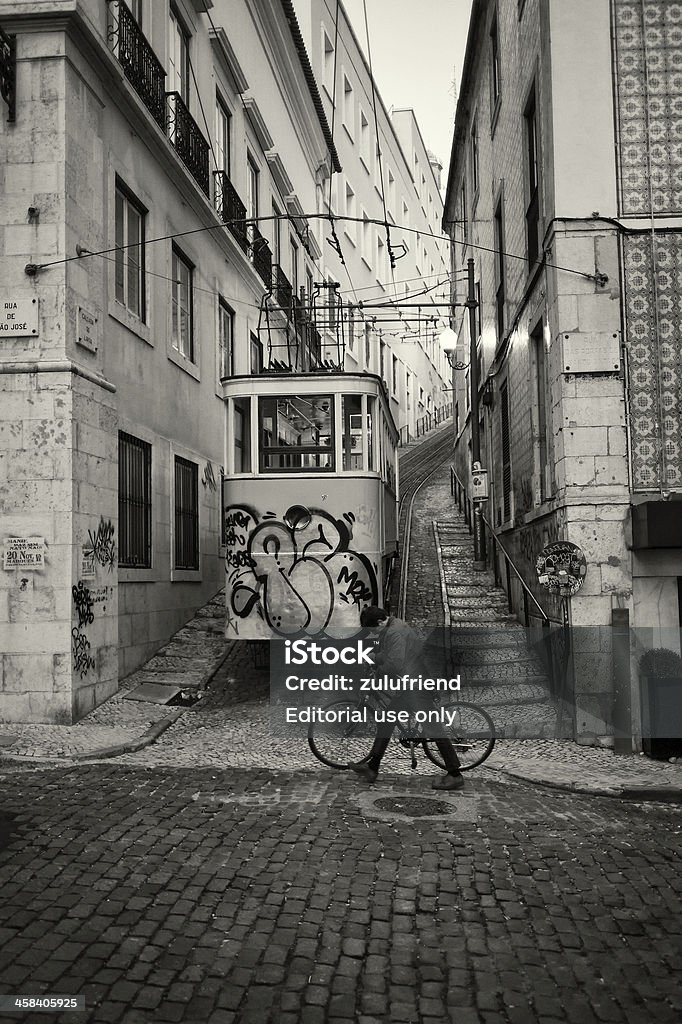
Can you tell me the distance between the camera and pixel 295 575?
11.5 meters

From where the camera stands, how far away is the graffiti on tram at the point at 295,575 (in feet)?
37.6

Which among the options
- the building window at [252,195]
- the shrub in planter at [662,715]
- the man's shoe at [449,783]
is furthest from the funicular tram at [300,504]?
the building window at [252,195]

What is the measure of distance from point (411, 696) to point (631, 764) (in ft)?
7.92

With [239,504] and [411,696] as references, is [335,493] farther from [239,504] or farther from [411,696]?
[411,696]

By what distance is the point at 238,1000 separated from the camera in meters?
4.12

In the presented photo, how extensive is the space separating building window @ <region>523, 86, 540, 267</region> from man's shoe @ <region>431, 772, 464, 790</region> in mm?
6867

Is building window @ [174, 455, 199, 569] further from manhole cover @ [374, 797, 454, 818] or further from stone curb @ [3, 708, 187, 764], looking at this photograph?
manhole cover @ [374, 797, 454, 818]

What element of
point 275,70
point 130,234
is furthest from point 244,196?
point 130,234

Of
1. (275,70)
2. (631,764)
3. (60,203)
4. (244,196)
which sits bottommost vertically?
(631,764)

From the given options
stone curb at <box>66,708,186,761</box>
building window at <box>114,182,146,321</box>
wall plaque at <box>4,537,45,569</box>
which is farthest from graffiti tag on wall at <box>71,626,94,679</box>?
building window at <box>114,182,146,321</box>

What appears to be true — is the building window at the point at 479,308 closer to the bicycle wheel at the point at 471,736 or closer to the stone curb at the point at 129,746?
the stone curb at the point at 129,746

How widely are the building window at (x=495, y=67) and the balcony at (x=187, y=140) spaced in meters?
4.96

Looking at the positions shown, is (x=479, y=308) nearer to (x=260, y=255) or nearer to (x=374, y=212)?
(x=260, y=255)

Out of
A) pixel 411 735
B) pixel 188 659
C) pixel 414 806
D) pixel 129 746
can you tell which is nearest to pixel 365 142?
pixel 188 659
